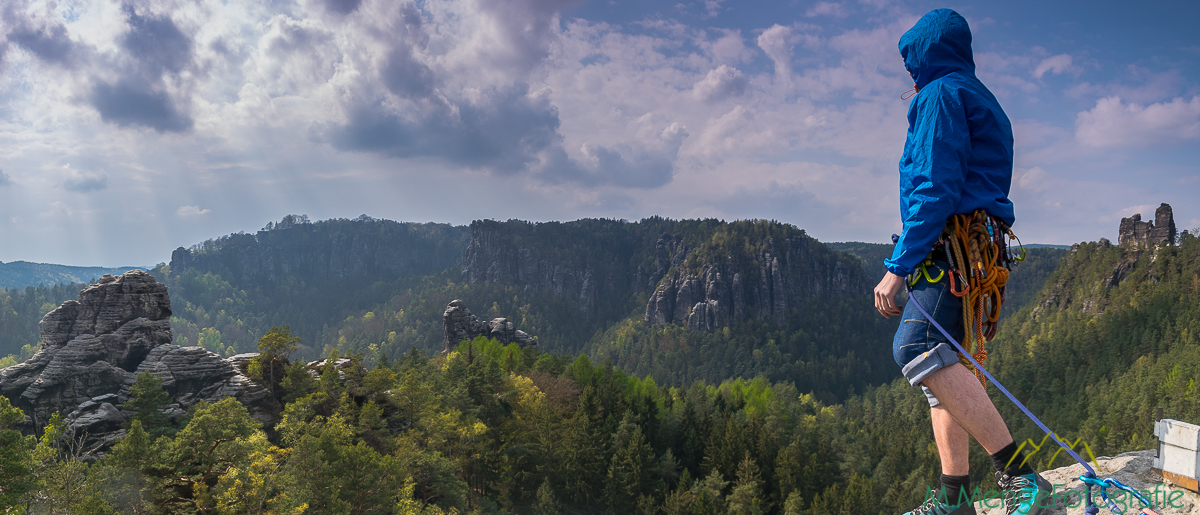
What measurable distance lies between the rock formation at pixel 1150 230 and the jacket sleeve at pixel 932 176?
540 ft

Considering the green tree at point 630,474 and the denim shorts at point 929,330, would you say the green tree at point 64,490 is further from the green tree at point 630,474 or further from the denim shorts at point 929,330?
the green tree at point 630,474

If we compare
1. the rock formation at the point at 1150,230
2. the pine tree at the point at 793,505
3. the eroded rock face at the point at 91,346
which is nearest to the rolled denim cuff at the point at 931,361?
the pine tree at the point at 793,505

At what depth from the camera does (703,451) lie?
49.4 meters

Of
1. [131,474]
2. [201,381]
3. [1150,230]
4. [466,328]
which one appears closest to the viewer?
[131,474]

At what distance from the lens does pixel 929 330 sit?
380 centimetres

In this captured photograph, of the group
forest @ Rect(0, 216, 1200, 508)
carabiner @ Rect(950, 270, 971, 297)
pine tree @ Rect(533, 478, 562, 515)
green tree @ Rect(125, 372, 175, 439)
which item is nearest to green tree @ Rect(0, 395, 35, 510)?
forest @ Rect(0, 216, 1200, 508)

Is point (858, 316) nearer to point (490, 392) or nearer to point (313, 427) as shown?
point (490, 392)

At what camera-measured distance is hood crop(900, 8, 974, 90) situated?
4.15 meters

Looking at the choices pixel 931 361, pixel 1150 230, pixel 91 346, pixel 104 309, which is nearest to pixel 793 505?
pixel 931 361

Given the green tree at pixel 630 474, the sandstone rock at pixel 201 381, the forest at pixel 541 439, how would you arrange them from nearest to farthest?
the forest at pixel 541 439 → the sandstone rock at pixel 201 381 → the green tree at pixel 630 474

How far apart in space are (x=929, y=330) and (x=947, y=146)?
1251 millimetres

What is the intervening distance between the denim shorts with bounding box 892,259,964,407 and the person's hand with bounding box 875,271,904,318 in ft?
0.41

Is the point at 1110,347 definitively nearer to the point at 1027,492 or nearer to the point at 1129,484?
the point at 1129,484

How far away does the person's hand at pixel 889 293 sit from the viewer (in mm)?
3663
